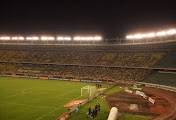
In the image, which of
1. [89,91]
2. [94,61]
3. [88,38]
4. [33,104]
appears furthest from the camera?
[88,38]

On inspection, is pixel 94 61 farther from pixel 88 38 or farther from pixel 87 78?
pixel 88 38

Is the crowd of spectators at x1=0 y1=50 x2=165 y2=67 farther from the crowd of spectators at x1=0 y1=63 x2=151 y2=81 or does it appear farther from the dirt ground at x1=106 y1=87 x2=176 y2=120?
the dirt ground at x1=106 y1=87 x2=176 y2=120

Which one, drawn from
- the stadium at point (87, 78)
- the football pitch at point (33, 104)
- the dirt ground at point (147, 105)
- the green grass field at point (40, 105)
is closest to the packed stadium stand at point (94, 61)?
the stadium at point (87, 78)

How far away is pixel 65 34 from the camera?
4183 inches

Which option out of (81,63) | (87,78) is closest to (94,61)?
(81,63)

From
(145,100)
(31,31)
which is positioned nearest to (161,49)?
(145,100)

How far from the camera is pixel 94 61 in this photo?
259 feet

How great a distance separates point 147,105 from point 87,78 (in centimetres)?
3432

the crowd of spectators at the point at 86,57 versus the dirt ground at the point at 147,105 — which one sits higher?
the crowd of spectators at the point at 86,57

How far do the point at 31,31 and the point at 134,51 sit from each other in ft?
190

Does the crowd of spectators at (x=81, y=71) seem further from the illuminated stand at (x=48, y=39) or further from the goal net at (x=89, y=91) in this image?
the goal net at (x=89, y=91)

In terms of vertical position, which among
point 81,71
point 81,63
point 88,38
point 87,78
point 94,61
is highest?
point 88,38

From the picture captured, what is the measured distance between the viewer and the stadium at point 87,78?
110ft

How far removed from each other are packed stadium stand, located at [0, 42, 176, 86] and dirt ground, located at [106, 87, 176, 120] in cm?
1297
